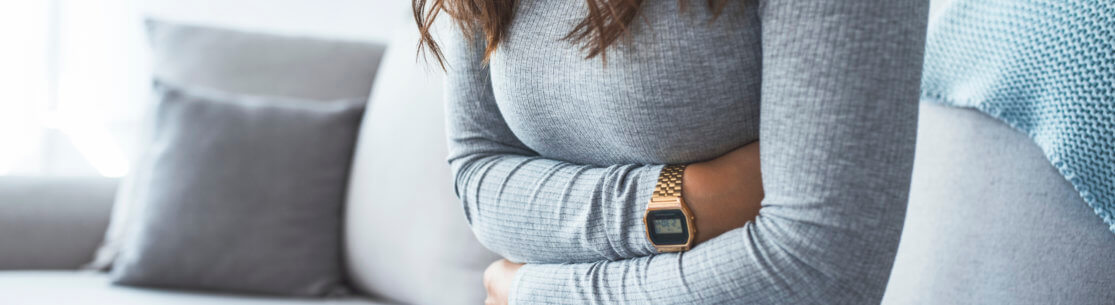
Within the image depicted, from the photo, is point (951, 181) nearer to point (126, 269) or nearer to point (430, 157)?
point (430, 157)

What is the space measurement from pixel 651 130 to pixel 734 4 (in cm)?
12

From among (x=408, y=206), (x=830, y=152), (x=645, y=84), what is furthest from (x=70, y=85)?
(x=830, y=152)

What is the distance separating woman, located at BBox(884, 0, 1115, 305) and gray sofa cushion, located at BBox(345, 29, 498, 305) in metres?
0.63

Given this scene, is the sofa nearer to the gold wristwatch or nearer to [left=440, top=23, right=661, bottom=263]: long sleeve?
[left=440, top=23, right=661, bottom=263]: long sleeve

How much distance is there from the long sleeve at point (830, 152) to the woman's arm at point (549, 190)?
59mm

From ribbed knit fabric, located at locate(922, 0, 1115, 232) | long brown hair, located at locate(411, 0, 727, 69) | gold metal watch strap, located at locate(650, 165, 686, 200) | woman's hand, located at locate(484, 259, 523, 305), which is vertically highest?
long brown hair, located at locate(411, 0, 727, 69)

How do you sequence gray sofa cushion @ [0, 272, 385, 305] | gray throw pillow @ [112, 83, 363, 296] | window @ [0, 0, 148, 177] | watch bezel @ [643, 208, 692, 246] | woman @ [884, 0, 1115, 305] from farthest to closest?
window @ [0, 0, 148, 177], gray throw pillow @ [112, 83, 363, 296], gray sofa cushion @ [0, 272, 385, 305], woman @ [884, 0, 1115, 305], watch bezel @ [643, 208, 692, 246]

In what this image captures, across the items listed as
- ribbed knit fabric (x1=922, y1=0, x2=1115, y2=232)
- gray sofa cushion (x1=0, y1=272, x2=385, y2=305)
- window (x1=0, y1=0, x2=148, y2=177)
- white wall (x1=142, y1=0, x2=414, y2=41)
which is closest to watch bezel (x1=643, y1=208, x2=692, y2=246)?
ribbed knit fabric (x1=922, y1=0, x2=1115, y2=232)

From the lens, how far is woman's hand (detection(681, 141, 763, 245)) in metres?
0.60

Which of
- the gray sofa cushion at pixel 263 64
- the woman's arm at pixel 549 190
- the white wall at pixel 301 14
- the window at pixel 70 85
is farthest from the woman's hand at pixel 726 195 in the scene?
the window at pixel 70 85

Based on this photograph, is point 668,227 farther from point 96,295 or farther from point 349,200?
point 96,295

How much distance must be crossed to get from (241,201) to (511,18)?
0.80 metres

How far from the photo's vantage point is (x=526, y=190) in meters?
0.71

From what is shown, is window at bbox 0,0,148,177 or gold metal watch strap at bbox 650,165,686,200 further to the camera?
window at bbox 0,0,148,177
